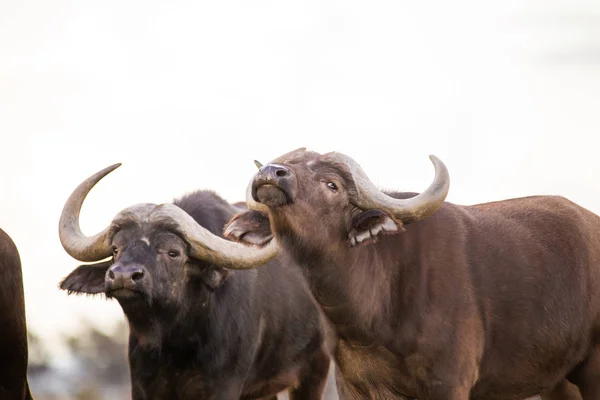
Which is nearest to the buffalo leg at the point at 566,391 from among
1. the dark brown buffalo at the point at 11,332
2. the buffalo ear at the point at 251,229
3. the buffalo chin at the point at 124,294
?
the buffalo ear at the point at 251,229

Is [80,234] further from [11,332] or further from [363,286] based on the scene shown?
[363,286]

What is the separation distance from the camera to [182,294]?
36.2 feet

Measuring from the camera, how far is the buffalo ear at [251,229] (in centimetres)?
1012

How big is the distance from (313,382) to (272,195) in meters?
3.80

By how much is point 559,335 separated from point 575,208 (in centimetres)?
126

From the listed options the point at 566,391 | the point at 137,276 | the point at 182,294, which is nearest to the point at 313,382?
the point at 182,294

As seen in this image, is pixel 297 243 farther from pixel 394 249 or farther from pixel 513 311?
pixel 513 311

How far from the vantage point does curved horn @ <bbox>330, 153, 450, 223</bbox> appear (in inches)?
385

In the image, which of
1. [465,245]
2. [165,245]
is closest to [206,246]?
[165,245]

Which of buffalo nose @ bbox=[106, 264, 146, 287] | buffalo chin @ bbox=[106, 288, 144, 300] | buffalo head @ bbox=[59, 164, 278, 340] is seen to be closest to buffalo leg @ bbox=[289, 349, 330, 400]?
buffalo head @ bbox=[59, 164, 278, 340]

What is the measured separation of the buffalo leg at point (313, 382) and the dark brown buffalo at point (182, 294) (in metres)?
0.59

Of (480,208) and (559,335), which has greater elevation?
(480,208)

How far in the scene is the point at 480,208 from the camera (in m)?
11.1

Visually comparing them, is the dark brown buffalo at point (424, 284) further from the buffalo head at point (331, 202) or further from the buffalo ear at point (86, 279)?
the buffalo ear at point (86, 279)
